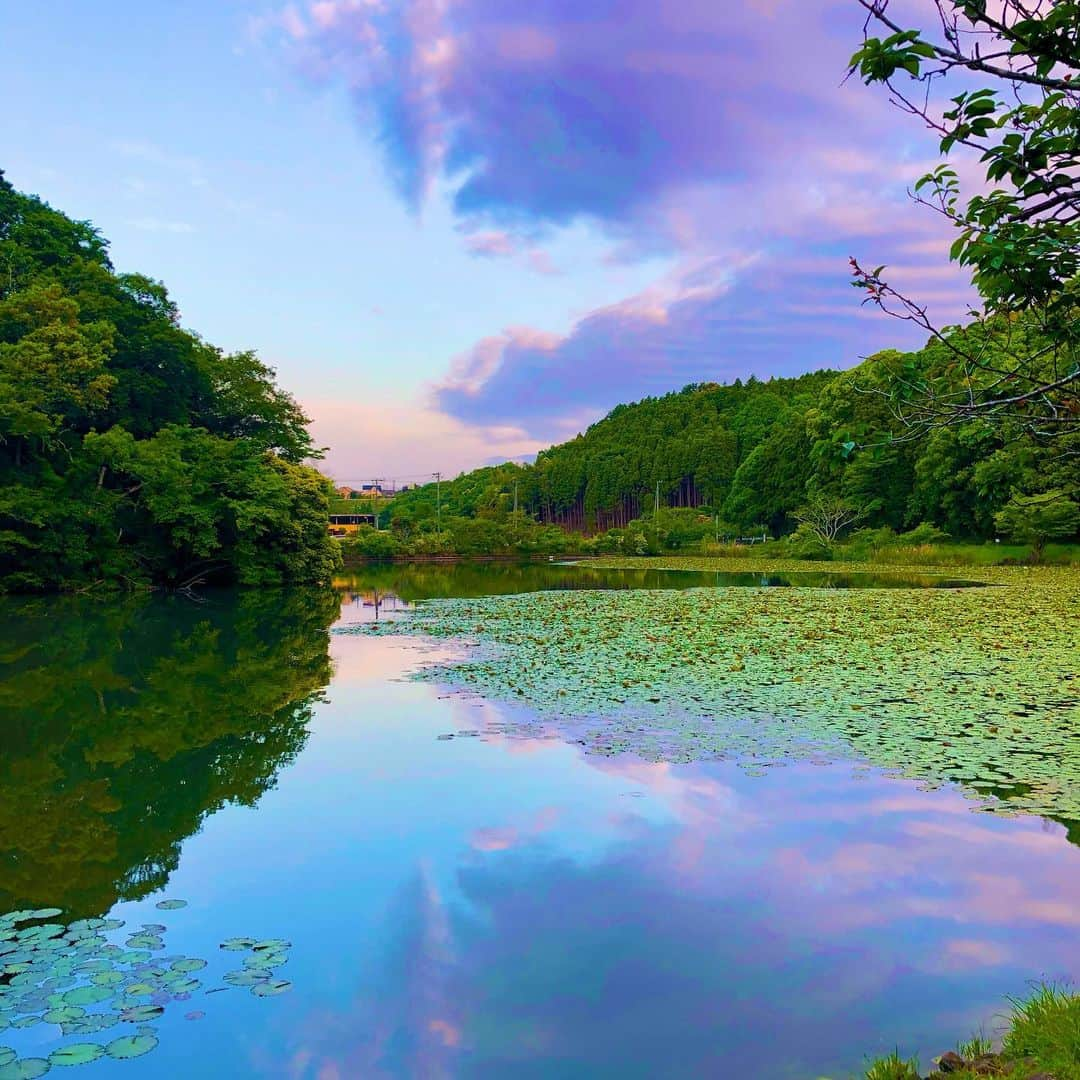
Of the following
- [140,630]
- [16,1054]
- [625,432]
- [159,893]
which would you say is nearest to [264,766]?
[159,893]

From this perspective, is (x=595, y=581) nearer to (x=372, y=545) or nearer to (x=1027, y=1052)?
(x=372, y=545)

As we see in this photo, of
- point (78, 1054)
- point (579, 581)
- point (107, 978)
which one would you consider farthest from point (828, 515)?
point (78, 1054)

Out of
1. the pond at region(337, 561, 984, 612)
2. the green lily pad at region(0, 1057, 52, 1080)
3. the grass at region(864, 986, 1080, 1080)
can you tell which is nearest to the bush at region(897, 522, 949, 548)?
the pond at region(337, 561, 984, 612)

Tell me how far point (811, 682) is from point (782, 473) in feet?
156

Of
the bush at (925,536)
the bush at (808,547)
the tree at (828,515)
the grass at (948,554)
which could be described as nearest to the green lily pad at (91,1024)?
the grass at (948,554)

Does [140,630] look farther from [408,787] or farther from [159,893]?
[159,893]

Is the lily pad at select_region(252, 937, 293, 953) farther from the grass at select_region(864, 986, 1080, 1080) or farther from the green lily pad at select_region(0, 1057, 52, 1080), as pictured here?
the grass at select_region(864, 986, 1080, 1080)

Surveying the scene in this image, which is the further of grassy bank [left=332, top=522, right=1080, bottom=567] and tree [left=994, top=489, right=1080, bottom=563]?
grassy bank [left=332, top=522, right=1080, bottom=567]

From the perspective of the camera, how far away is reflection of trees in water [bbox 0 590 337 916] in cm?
468

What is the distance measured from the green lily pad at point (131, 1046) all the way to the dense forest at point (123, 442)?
20.7m

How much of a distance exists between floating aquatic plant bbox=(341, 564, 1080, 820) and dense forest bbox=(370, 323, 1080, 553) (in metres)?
2.03

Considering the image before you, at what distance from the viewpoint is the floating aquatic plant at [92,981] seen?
2.87 meters

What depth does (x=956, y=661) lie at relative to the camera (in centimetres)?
960

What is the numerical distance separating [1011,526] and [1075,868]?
31127 millimetres
